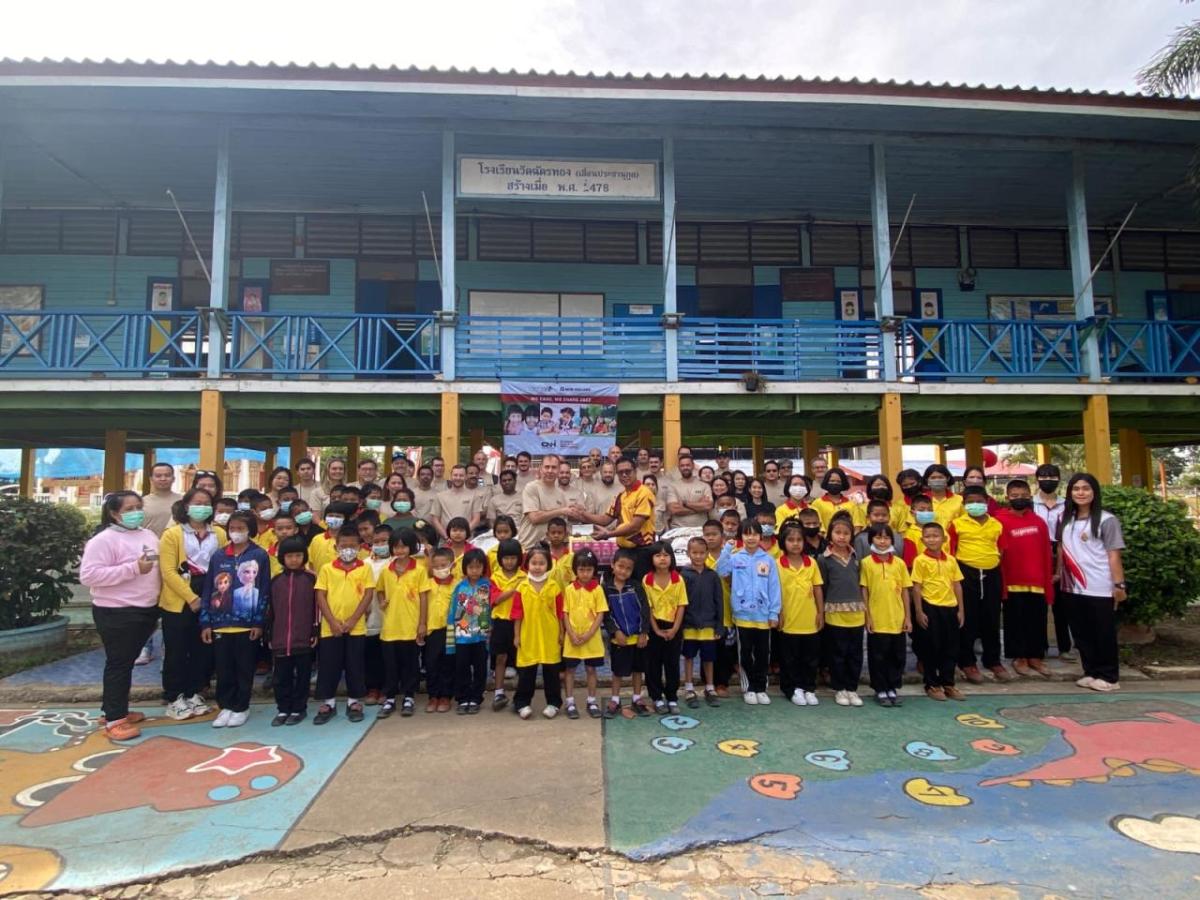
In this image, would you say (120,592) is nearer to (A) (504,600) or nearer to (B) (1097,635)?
(A) (504,600)

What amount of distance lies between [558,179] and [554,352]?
89.0 inches

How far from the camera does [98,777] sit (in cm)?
368

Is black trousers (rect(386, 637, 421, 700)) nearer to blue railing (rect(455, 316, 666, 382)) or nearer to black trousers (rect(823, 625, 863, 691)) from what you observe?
black trousers (rect(823, 625, 863, 691))

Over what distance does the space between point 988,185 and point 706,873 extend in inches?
431

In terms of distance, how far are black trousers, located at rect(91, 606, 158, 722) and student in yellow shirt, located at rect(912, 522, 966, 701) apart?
551 cm

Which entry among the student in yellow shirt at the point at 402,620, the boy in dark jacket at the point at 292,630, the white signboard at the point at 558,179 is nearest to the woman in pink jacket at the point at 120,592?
the boy in dark jacket at the point at 292,630

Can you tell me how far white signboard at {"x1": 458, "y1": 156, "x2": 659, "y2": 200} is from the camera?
28.4 ft

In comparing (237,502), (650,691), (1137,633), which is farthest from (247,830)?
(1137,633)

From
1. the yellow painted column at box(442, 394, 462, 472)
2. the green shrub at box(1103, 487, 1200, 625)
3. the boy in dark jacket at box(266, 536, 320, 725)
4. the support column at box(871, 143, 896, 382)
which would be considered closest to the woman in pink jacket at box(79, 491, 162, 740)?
the boy in dark jacket at box(266, 536, 320, 725)

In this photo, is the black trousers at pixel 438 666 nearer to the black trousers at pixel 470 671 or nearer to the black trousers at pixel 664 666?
the black trousers at pixel 470 671

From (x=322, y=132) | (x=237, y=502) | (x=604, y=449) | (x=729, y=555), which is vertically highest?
(x=322, y=132)

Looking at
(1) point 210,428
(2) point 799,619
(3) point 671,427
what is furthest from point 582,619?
(1) point 210,428

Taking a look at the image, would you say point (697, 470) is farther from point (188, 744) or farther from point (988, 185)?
point (988, 185)

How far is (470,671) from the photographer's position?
475 centimetres
